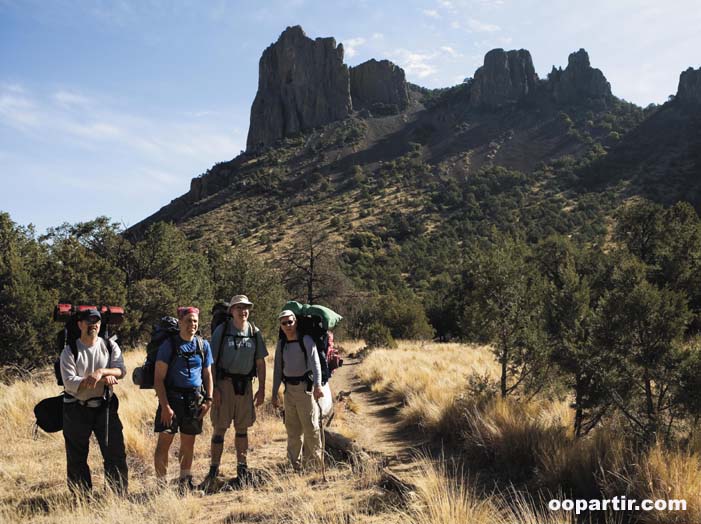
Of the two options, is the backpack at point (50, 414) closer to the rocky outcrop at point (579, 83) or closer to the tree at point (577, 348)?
the tree at point (577, 348)

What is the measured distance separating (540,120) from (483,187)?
108 ft

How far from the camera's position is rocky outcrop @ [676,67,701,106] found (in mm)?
74438

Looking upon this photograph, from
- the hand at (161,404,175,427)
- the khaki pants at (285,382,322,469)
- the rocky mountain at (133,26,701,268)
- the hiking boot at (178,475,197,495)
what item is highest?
the rocky mountain at (133,26,701,268)

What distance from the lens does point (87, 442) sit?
4406mm

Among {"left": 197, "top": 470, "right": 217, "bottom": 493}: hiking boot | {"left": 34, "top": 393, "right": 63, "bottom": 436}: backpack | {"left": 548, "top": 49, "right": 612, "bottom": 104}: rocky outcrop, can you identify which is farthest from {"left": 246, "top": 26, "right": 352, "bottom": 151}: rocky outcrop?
{"left": 197, "top": 470, "right": 217, "bottom": 493}: hiking boot

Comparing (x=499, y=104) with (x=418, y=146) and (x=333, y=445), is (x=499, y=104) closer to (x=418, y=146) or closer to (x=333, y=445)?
(x=418, y=146)

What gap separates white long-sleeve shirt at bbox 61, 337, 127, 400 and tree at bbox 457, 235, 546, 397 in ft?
20.4

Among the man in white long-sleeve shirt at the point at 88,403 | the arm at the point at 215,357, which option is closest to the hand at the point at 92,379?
the man in white long-sleeve shirt at the point at 88,403

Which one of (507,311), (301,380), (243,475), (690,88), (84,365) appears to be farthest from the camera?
(690,88)

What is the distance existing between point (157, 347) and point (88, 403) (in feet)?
2.64

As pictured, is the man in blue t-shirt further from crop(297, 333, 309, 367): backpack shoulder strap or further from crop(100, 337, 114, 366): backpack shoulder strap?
crop(297, 333, 309, 367): backpack shoulder strap

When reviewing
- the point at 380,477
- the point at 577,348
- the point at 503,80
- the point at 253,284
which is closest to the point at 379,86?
the point at 503,80

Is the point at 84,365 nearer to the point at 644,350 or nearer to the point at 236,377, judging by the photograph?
the point at 236,377

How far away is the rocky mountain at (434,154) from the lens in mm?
58344
